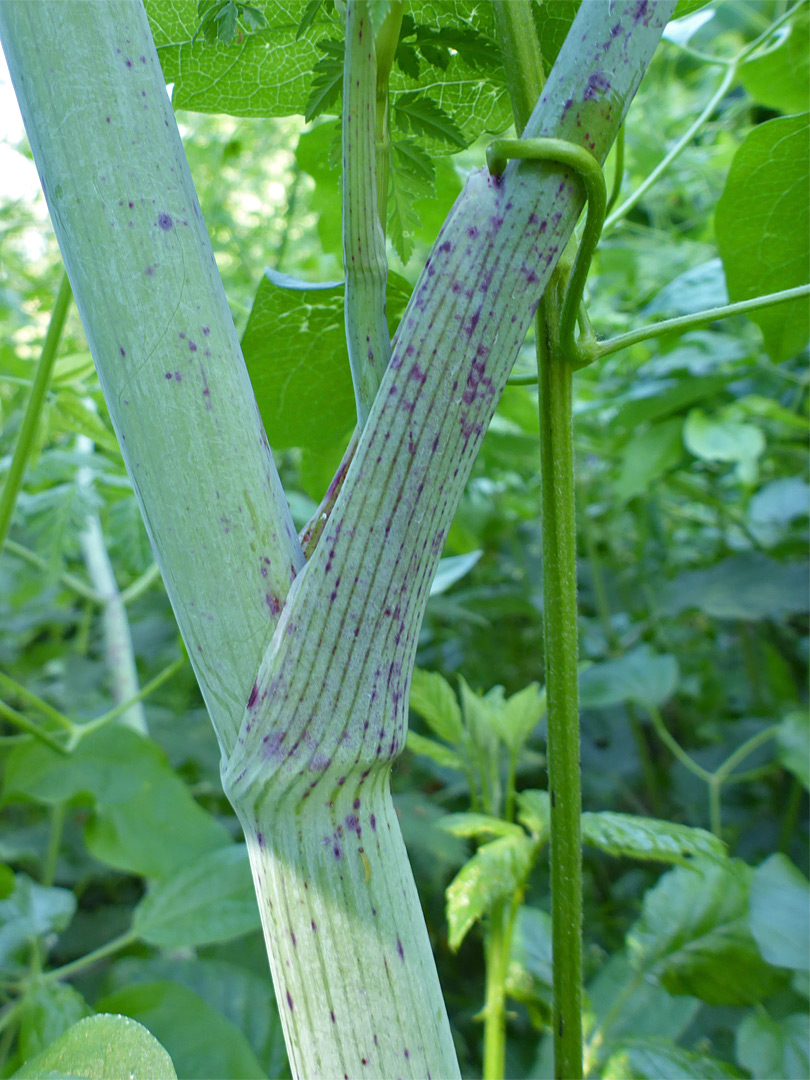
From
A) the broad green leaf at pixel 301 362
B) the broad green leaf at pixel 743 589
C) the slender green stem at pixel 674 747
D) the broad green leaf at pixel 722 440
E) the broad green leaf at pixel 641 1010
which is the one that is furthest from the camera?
the broad green leaf at pixel 743 589

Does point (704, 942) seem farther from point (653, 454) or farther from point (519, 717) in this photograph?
point (653, 454)

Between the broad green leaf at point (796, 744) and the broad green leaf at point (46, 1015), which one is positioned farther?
the broad green leaf at point (796, 744)

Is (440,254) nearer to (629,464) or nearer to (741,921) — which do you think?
(741,921)

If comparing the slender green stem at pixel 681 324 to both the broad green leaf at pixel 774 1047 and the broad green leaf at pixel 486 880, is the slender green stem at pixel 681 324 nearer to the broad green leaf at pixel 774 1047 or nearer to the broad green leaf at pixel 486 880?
the broad green leaf at pixel 486 880

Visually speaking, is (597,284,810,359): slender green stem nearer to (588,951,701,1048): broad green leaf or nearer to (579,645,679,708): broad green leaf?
(588,951,701,1048): broad green leaf

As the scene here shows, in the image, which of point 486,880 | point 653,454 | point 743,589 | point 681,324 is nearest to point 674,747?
point 743,589

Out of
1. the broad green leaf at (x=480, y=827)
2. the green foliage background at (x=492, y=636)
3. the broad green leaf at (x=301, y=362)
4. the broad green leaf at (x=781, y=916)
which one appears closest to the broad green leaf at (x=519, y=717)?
the green foliage background at (x=492, y=636)

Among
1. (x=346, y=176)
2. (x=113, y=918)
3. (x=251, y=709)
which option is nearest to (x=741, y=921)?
(x=251, y=709)
